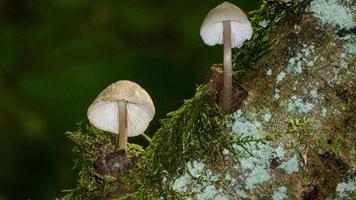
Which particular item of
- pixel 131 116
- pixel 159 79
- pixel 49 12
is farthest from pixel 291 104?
pixel 49 12

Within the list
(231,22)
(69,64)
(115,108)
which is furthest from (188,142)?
(69,64)

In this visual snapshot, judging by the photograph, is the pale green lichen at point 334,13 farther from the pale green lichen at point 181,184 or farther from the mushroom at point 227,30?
the pale green lichen at point 181,184

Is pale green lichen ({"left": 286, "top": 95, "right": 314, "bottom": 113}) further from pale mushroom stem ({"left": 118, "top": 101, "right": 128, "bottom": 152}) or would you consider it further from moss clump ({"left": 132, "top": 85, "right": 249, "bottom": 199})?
pale mushroom stem ({"left": 118, "top": 101, "right": 128, "bottom": 152})

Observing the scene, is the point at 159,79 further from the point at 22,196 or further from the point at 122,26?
the point at 22,196

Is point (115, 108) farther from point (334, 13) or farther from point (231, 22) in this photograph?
point (334, 13)

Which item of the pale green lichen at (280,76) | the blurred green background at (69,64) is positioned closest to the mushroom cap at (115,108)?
the pale green lichen at (280,76)

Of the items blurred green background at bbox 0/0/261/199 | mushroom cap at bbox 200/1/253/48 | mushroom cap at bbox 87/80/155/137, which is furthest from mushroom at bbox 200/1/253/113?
blurred green background at bbox 0/0/261/199
